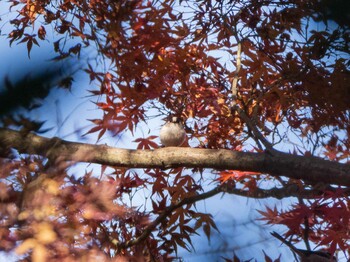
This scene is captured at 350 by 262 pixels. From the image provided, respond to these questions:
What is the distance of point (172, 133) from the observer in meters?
2.30

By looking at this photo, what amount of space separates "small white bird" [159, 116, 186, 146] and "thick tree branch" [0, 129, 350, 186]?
508mm

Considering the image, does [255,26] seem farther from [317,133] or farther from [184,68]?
[317,133]

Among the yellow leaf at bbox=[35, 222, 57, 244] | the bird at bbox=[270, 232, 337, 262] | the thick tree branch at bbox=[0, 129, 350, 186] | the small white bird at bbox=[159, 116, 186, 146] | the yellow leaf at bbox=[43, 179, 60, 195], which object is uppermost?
the small white bird at bbox=[159, 116, 186, 146]

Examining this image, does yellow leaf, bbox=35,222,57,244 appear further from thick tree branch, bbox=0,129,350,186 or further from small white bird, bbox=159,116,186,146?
small white bird, bbox=159,116,186,146

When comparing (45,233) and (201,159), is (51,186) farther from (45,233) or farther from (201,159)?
(201,159)

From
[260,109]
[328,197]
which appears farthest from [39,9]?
[328,197]

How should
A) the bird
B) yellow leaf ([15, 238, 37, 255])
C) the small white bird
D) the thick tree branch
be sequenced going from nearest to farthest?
yellow leaf ([15, 238, 37, 255]), the thick tree branch, the bird, the small white bird

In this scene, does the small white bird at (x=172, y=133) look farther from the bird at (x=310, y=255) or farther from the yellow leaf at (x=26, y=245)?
the yellow leaf at (x=26, y=245)

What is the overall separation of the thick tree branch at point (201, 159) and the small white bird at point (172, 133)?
51 cm

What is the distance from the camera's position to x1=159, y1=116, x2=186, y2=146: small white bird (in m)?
2.28

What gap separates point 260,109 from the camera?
8.57 feet

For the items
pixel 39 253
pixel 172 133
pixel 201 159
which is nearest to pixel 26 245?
pixel 39 253

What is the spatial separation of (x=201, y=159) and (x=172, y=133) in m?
0.58

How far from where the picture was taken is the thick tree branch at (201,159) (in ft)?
4.96
